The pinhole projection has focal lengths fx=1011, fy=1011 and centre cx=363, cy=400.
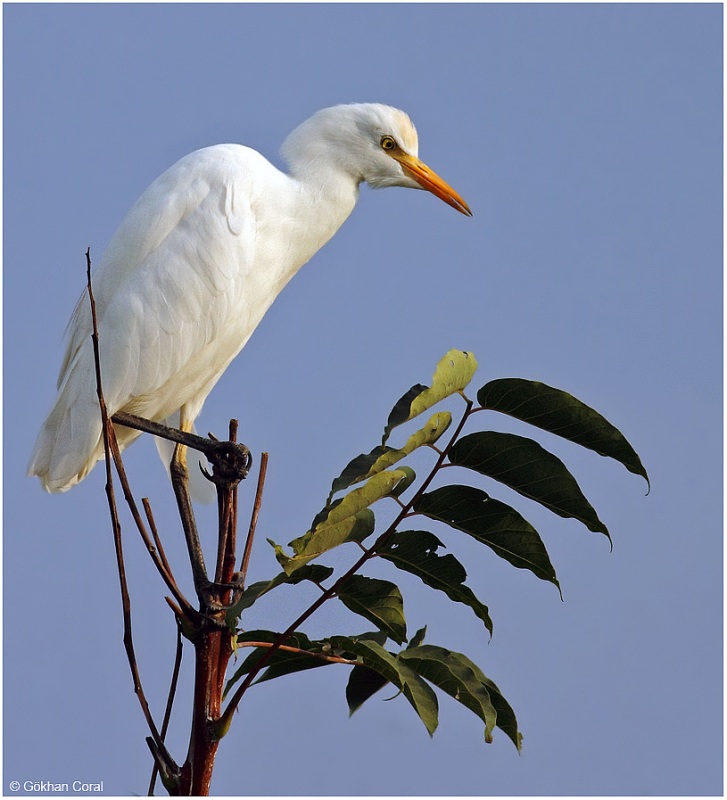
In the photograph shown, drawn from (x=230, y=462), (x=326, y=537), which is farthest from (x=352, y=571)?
(x=230, y=462)

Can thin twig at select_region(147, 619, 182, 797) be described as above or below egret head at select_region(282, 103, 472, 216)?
below

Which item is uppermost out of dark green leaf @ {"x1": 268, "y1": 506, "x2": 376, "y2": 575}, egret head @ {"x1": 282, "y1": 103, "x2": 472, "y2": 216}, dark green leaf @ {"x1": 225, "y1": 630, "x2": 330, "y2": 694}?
egret head @ {"x1": 282, "y1": 103, "x2": 472, "y2": 216}

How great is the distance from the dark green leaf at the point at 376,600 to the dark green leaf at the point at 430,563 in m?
0.10

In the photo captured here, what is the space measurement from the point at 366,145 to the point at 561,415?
2.66m

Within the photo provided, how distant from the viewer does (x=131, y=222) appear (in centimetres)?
422

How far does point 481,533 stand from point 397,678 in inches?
15.4

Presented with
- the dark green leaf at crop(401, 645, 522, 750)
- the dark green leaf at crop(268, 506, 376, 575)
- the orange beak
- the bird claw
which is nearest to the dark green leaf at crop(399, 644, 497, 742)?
the dark green leaf at crop(401, 645, 522, 750)

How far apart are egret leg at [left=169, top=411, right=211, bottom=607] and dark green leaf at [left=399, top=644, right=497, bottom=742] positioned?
2.15 ft

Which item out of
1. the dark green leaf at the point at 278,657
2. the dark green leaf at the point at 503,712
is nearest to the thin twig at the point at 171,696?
the dark green leaf at the point at 278,657

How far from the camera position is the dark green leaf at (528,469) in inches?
80.5

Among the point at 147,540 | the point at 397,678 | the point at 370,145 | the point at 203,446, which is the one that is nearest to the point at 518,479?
the point at 397,678

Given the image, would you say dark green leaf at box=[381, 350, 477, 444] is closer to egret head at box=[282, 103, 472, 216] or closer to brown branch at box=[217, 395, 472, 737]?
brown branch at box=[217, 395, 472, 737]

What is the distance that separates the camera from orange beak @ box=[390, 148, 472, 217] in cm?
427

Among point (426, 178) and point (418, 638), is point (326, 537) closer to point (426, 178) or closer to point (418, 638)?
point (418, 638)
